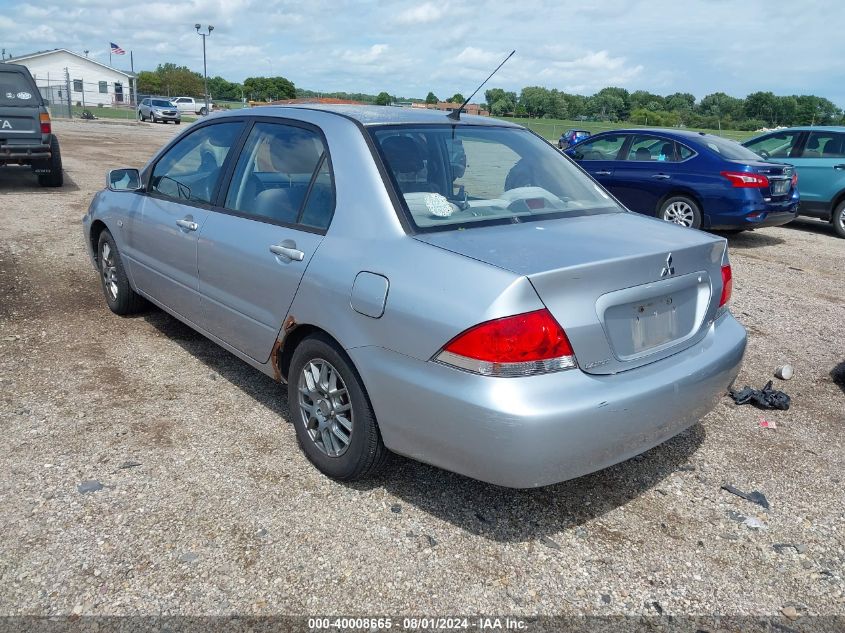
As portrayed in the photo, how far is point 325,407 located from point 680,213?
7.99 metres

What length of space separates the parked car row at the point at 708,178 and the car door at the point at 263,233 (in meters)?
7.23

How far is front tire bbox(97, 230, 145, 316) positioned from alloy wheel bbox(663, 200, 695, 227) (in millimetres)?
7231

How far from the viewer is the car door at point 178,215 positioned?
13.7 ft

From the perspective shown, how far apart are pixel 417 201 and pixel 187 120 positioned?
48.7 metres

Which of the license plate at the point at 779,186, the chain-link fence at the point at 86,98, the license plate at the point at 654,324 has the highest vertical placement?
the chain-link fence at the point at 86,98

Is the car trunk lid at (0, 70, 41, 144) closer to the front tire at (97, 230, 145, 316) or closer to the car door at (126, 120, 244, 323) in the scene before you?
the front tire at (97, 230, 145, 316)

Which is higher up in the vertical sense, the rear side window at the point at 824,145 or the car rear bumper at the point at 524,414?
the rear side window at the point at 824,145

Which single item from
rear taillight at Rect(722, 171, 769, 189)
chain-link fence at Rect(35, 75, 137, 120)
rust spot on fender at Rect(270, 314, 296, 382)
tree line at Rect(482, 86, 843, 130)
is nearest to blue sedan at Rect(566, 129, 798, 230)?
rear taillight at Rect(722, 171, 769, 189)

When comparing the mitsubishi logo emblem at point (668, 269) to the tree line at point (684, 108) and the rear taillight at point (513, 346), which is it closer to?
the rear taillight at point (513, 346)

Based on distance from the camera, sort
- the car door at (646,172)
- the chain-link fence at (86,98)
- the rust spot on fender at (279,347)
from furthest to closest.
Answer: the chain-link fence at (86,98) → the car door at (646,172) → the rust spot on fender at (279,347)

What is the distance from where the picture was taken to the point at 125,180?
4949 millimetres

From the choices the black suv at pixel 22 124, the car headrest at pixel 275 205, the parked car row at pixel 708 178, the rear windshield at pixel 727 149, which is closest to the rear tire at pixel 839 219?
the parked car row at pixel 708 178

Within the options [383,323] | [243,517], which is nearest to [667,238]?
[383,323]

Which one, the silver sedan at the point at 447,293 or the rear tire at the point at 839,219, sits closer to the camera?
the silver sedan at the point at 447,293
